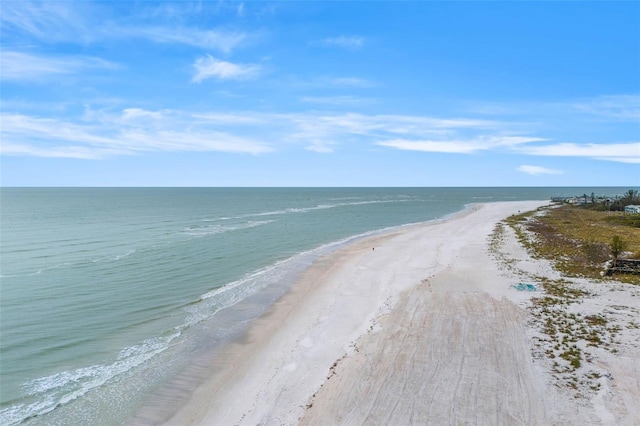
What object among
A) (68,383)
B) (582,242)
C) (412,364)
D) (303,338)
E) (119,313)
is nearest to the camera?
(68,383)

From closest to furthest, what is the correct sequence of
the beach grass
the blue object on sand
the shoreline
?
1. the shoreline
2. the blue object on sand
3. the beach grass

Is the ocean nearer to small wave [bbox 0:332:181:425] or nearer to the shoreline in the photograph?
small wave [bbox 0:332:181:425]

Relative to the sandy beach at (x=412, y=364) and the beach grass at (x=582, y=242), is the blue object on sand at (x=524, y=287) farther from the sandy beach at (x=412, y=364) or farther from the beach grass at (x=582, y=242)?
the beach grass at (x=582, y=242)

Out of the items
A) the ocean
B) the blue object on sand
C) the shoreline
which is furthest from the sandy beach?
the ocean

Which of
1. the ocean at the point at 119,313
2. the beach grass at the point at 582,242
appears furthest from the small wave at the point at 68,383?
the beach grass at the point at 582,242

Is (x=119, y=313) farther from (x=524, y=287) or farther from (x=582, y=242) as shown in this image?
(x=582, y=242)

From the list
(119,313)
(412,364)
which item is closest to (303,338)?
(412,364)
